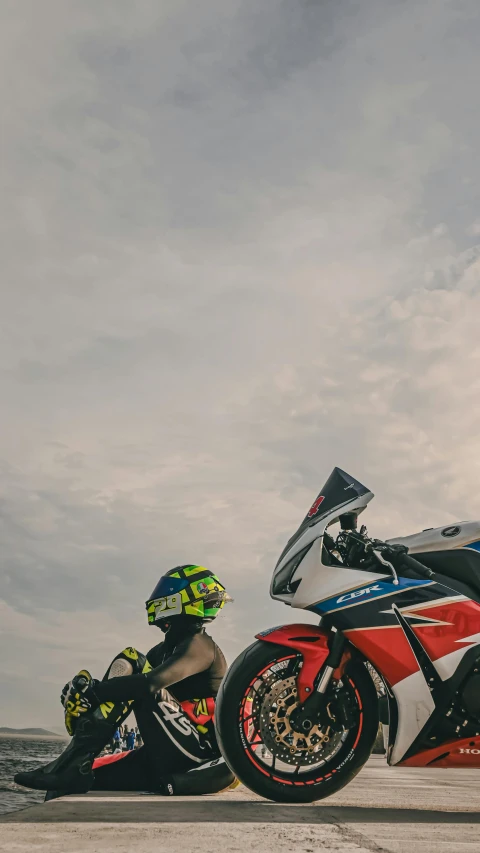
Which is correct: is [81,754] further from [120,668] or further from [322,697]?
[322,697]

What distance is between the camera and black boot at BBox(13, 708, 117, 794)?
5.62m

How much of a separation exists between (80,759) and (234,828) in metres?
2.64

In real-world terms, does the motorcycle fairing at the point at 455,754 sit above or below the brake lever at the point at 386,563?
below

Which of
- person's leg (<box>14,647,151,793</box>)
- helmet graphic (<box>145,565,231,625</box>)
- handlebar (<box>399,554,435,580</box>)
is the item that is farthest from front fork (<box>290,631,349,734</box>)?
helmet graphic (<box>145,565,231,625</box>)

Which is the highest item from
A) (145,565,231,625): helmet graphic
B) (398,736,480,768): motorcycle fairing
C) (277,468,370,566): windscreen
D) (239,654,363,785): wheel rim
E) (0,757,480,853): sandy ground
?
(277,468,370,566): windscreen

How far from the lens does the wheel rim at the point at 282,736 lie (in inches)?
183

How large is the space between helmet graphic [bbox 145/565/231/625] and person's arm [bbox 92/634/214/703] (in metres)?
0.25

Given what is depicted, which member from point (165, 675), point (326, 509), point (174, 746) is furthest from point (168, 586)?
point (326, 509)

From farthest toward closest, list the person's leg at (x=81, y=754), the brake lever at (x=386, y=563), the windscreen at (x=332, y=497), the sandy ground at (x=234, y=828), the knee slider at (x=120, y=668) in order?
the knee slider at (x=120, y=668), the person's leg at (x=81, y=754), the windscreen at (x=332, y=497), the brake lever at (x=386, y=563), the sandy ground at (x=234, y=828)

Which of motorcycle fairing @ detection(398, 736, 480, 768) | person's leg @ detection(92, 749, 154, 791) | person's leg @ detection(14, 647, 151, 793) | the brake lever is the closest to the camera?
motorcycle fairing @ detection(398, 736, 480, 768)

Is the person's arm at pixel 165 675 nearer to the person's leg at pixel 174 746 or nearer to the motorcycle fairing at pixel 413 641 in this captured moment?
the person's leg at pixel 174 746

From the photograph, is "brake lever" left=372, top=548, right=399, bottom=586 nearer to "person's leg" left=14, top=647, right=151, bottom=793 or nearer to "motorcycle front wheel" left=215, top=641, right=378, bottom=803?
"motorcycle front wheel" left=215, top=641, right=378, bottom=803

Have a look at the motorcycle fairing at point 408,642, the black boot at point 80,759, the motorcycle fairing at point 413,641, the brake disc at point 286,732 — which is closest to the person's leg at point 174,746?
the black boot at point 80,759

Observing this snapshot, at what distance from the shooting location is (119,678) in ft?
18.7
